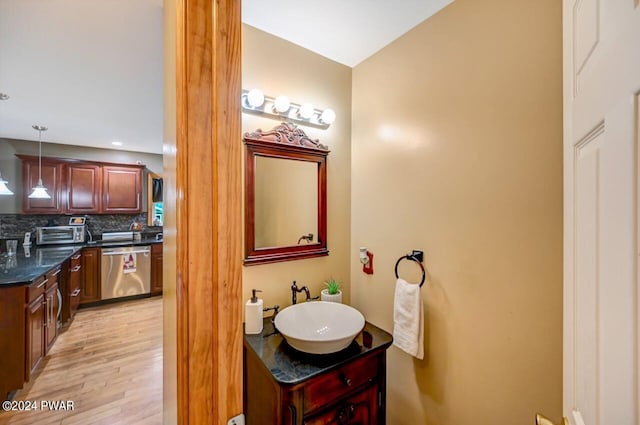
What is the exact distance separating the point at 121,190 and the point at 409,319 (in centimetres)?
491

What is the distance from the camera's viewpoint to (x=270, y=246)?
1678mm

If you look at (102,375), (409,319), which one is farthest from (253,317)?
(102,375)

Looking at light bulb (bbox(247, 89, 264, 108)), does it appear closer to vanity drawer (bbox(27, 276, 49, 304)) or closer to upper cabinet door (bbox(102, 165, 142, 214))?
vanity drawer (bbox(27, 276, 49, 304))

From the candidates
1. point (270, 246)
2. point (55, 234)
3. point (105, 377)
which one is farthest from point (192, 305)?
point (55, 234)

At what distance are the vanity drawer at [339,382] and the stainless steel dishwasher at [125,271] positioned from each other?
4.13 m

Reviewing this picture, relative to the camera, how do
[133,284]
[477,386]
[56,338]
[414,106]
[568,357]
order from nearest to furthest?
[568,357] → [477,386] → [414,106] → [56,338] → [133,284]

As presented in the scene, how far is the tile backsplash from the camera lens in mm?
3775

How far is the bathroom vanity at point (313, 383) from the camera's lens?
3.65ft

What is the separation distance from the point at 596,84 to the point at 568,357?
0.65 m

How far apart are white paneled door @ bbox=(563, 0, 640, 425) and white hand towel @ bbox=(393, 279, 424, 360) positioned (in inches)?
28.5

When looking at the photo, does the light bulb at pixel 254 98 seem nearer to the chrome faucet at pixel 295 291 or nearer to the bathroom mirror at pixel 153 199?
the chrome faucet at pixel 295 291

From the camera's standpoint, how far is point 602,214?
0.47 meters

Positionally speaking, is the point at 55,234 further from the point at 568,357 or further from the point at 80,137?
the point at 568,357

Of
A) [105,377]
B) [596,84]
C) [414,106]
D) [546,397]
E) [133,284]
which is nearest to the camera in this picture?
[596,84]
